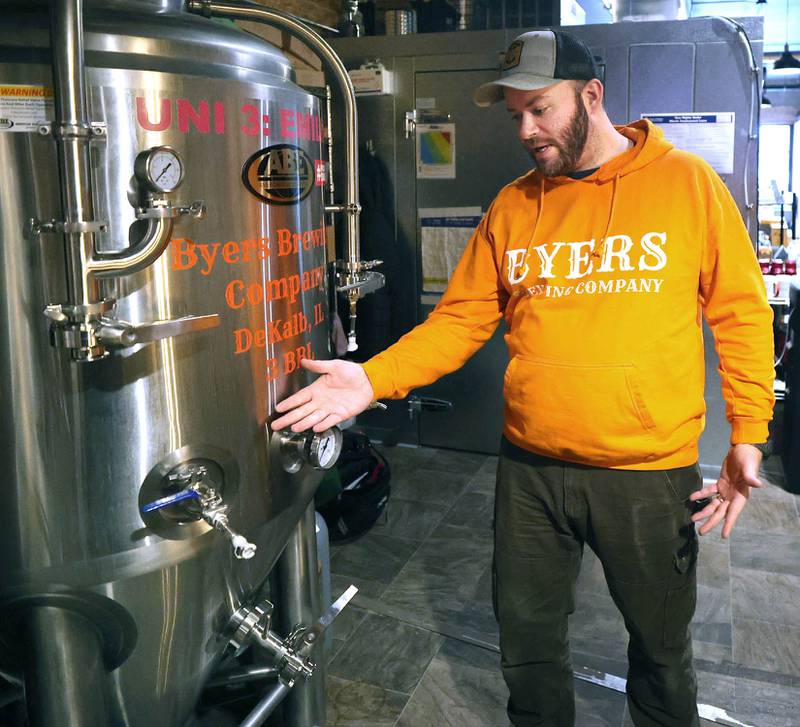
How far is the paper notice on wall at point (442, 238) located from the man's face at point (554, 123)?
2.27 m

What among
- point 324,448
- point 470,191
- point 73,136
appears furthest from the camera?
point 470,191

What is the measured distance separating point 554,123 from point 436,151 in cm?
236

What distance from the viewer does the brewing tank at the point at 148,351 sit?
3.57 feet

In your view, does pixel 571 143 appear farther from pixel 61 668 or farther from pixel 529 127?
pixel 61 668

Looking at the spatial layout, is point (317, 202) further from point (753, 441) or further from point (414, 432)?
point (414, 432)

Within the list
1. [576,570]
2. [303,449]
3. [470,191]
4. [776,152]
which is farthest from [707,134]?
[776,152]

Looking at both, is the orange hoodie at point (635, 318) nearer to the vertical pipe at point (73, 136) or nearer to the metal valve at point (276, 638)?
the metal valve at point (276, 638)

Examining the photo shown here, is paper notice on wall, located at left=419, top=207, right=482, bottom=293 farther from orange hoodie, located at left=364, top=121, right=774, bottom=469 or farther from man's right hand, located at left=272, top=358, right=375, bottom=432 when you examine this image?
man's right hand, located at left=272, top=358, right=375, bottom=432

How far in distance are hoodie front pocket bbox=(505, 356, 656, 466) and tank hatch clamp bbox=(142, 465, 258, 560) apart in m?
0.63

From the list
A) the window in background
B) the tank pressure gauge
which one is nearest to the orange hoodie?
the tank pressure gauge

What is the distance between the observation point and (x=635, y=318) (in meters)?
1.55

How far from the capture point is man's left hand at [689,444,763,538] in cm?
157

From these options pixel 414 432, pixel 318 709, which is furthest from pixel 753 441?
pixel 414 432

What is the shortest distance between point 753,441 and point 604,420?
0.29 metres
